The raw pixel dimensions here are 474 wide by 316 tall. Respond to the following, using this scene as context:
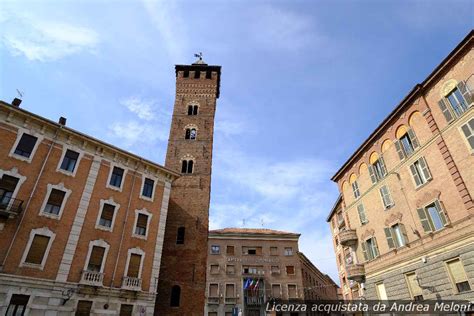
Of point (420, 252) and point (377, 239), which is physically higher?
point (377, 239)

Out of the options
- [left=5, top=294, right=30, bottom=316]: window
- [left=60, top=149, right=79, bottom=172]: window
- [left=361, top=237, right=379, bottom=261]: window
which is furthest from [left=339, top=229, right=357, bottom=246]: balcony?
[left=5, top=294, right=30, bottom=316]: window

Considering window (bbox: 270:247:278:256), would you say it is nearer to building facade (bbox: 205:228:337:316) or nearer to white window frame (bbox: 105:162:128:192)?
building facade (bbox: 205:228:337:316)

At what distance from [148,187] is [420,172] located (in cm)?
2076

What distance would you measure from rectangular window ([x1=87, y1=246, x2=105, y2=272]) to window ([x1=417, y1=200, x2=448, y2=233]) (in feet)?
70.6

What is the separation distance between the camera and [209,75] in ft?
122

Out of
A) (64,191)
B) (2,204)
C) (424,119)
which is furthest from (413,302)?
(2,204)

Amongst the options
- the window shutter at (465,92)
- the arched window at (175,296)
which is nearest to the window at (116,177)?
the arched window at (175,296)

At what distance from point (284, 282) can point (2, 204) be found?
39.2 meters

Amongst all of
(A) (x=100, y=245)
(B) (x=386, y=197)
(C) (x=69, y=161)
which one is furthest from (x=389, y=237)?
(C) (x=69, y=161)

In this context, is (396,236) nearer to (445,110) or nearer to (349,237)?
(349,237)

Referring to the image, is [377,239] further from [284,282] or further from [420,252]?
[284,282]

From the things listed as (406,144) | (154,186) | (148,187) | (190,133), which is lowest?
(148,187)

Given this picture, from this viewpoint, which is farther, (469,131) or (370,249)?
(370,249)

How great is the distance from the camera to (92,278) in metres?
18.0
